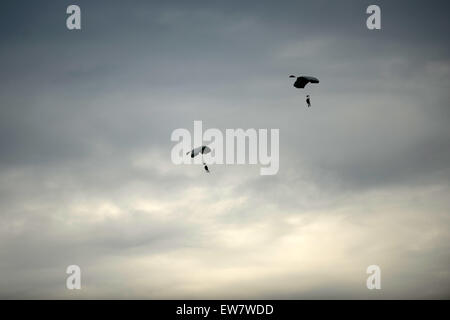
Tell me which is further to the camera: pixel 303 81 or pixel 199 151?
pixel 199 151

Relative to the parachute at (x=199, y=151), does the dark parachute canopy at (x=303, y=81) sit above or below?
above

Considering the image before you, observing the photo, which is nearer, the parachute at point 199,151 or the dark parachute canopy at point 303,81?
the dark parachute canopy at point 303,81

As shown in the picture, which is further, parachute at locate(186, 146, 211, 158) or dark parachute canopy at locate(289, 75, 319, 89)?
parachute at locate(186, 146, 211, 158)

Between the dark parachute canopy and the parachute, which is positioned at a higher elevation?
the dark parachute canopy

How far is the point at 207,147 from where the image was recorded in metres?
87.9

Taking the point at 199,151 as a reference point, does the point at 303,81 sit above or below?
above
